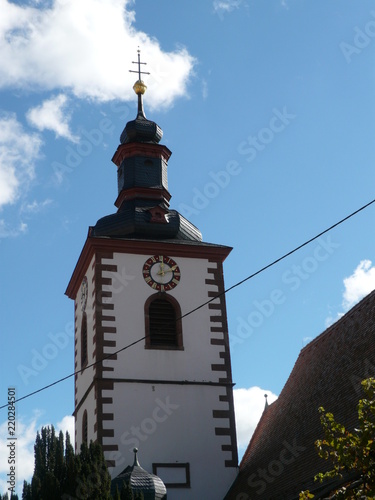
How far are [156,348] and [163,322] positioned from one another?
90cm

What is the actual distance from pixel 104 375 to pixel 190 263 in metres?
4.13

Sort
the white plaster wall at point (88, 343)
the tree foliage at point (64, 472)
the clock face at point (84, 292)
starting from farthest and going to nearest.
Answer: the clock face at point (84, 292)
the white plaster wall at point (88, 343)
the tree foliage at point (64, 472)

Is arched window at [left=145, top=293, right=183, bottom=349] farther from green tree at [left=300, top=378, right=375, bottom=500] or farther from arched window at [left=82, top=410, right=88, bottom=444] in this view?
green tree at [left=300, top=378, right=375, bottom=500]

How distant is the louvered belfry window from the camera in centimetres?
2347

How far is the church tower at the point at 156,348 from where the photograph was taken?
2198cm

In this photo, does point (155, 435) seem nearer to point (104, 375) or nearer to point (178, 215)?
point (104, 375)

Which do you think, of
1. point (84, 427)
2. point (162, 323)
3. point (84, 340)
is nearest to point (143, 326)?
point (162, 323)

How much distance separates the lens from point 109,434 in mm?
21703

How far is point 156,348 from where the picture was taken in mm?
23094

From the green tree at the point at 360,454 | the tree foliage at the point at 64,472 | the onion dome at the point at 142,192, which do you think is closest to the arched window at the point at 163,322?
the onion dome at the point at 142,192

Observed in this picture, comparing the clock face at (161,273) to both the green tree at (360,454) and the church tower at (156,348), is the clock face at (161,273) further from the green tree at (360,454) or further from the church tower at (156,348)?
the green tree at (360,454)

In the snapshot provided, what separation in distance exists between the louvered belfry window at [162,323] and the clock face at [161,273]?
0.43 m

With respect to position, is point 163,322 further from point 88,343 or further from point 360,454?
point 360,454

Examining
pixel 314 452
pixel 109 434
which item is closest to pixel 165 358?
pixel 109 434
